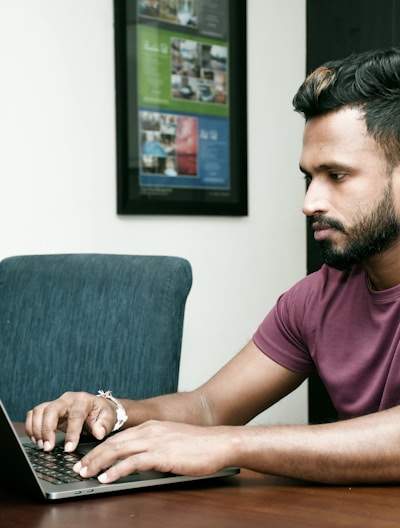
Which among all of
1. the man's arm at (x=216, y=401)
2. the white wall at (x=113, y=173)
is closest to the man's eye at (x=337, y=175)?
the man's arm at (x=216, y=401)

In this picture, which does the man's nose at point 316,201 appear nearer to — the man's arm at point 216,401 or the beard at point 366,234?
the beard at point 366,234

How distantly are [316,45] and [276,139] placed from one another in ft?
1.48

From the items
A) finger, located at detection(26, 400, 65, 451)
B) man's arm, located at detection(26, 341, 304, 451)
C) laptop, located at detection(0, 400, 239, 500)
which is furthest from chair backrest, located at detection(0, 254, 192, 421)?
laptop, located at detection(0, 400, 239, 500)

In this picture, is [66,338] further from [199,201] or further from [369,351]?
[199,201]

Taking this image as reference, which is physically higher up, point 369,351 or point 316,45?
point 316,45

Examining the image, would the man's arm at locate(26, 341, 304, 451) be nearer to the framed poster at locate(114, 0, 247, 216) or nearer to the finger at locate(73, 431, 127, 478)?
the finger at locate(73, 431, 127, 478)

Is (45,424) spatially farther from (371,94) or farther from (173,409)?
(371,94)

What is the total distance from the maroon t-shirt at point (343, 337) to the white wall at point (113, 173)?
99 cm

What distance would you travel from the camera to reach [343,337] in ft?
5.07

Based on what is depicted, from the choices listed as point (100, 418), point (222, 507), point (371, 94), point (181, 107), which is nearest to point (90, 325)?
point (100, 418)

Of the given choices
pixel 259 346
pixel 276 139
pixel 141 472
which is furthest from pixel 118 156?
pixel 141 472

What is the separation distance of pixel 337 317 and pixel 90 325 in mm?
608

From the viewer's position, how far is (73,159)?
2521 millimetres

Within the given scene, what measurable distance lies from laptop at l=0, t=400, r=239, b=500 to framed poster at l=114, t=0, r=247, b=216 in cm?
158
